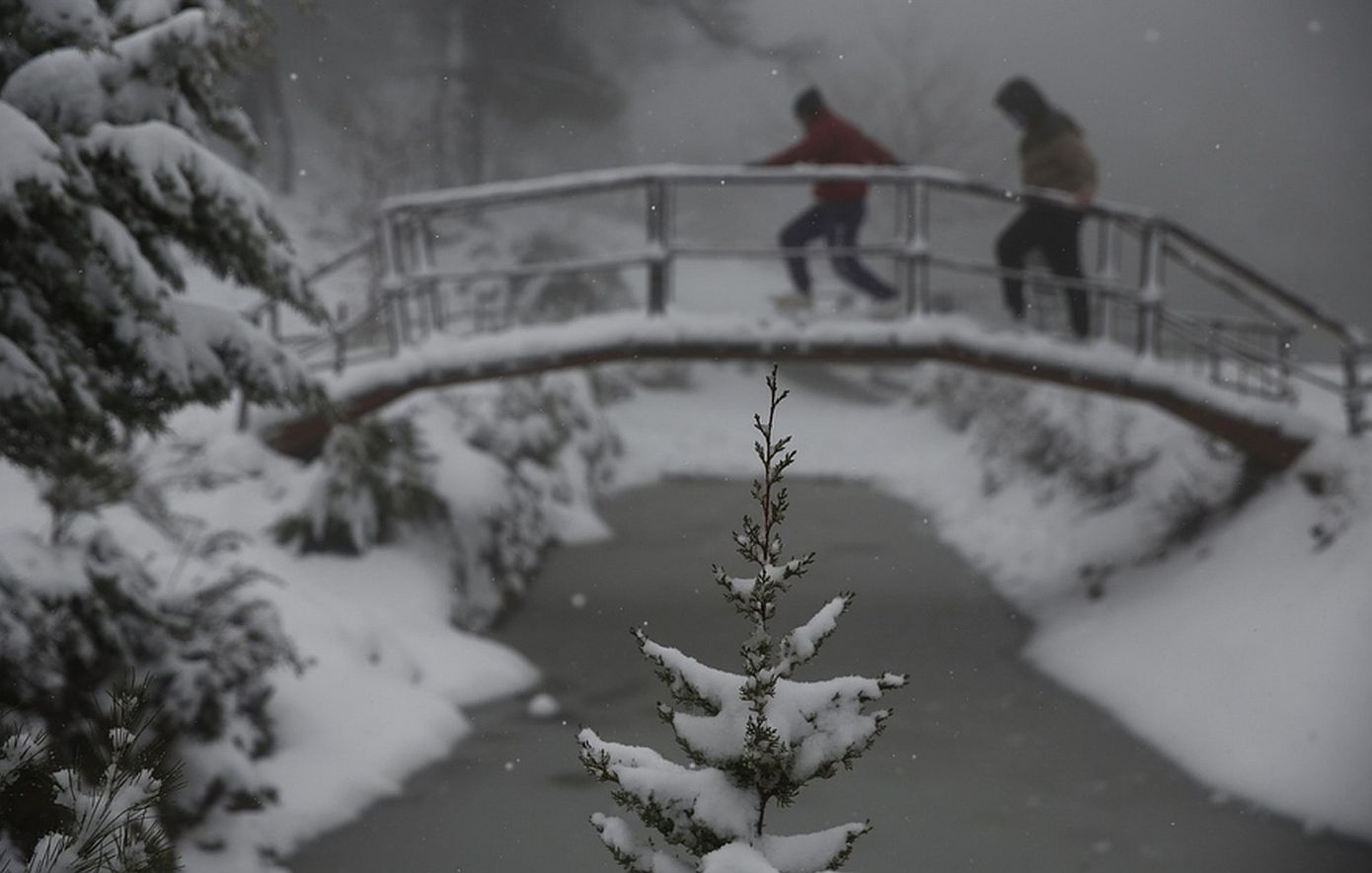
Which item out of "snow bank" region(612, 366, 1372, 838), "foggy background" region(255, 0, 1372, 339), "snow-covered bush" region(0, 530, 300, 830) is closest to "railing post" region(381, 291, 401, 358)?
"snow-covered bush" region(0, 530, 300, 830)

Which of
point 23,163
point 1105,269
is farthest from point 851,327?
point 23,163

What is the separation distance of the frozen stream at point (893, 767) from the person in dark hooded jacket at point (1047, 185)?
2.71m

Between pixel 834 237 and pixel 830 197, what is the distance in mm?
324

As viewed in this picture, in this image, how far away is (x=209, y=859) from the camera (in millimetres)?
5660

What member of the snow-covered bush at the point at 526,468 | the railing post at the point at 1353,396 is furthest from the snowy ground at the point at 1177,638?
the snow-covered bush at the point at 526,468

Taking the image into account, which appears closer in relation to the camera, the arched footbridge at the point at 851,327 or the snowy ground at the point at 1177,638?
the snowy ground at the point at 1177,638

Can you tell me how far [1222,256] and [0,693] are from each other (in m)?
7.51

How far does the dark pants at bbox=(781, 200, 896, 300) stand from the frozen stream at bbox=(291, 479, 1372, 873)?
2.69 meters

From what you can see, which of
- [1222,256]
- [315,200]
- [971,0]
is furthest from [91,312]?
[971,0]

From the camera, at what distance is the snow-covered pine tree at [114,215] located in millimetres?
3818

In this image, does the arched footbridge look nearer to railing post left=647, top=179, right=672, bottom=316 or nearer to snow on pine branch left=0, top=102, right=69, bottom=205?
railing post left=647, top=179, right=672, bottom=316

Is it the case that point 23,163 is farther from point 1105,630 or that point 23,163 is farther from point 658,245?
point 1105,630

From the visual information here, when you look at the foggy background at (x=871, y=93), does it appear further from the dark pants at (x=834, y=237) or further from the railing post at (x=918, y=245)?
the railing post at (x=918, y=245)

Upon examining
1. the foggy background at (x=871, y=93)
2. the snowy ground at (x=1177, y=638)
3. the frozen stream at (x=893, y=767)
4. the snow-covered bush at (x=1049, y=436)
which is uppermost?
the foggy background at (x=871, y=93)
